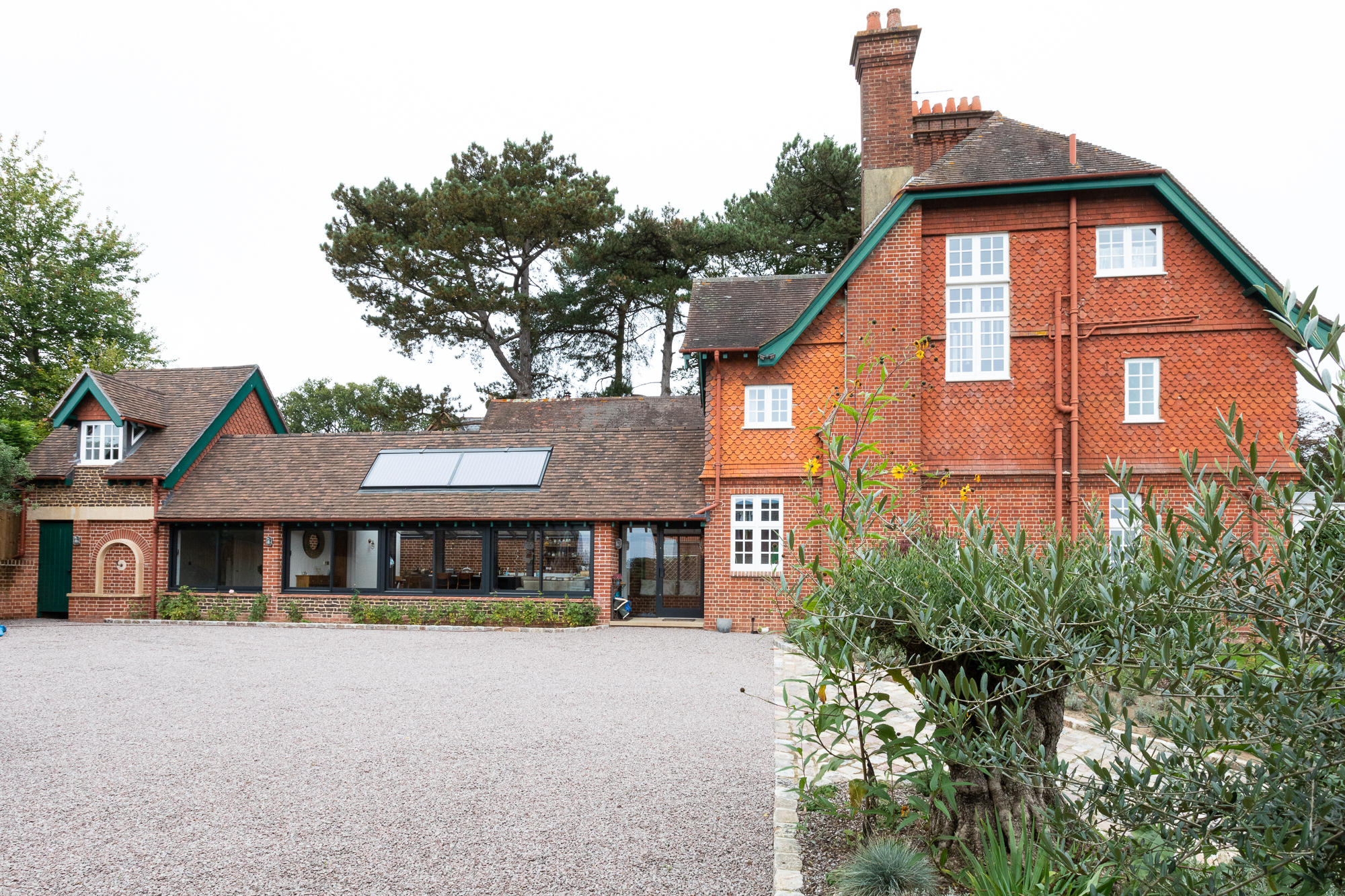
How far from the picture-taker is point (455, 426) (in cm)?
2941

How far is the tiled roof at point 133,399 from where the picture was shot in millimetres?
18641

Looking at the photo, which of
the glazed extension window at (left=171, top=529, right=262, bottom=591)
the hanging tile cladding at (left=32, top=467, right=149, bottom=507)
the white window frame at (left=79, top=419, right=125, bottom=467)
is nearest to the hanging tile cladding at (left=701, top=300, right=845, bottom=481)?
the glazed extension window at (left=171, top=529, right=262, bottom=591)

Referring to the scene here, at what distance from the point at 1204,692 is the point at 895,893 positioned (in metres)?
1.92

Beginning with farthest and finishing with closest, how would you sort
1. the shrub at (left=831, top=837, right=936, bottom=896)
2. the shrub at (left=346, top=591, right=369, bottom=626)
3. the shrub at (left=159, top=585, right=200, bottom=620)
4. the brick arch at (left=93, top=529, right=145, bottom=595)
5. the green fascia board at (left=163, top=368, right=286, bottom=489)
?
the green fascia board at (left=163, top=368, right=286, bottom=489) → the brick arch at (left=93, top=529, right=145, bottom=595) → the shrub at (left=159, top=585, right=200, bottom=620) → the shrub at (left=346, top=591, right=369, bottom=626) → the shrub at (left=831, top=837, right=936, bottom=896)

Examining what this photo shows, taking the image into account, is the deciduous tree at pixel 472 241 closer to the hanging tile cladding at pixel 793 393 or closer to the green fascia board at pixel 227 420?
the green fascia board at pixel 227 420

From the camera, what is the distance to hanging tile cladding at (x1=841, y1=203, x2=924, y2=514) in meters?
14.4

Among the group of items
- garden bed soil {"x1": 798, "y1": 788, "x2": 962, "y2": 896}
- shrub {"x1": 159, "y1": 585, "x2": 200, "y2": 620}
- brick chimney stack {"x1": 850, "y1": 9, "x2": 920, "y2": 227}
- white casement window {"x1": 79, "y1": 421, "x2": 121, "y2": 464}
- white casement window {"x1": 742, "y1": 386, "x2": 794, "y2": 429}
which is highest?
brick chimney stack {"x1": 850, "y1": 9, "x2": 920, "y2": 227}

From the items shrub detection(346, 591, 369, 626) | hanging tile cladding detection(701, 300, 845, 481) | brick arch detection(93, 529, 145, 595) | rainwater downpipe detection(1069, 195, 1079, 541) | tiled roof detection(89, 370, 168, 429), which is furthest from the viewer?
tiled roof detection(89, 370, 168, 429)

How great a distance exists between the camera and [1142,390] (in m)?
14.0

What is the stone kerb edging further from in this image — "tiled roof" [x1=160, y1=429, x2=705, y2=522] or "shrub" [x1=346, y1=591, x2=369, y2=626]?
"tiled roof" [x1=160, y1=429, x2=705, y2=522]

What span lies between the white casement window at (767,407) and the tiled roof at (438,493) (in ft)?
6.50

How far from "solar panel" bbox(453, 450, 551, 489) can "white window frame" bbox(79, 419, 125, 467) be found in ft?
27.0

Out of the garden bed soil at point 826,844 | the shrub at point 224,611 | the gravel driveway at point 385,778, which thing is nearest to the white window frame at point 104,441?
the shrub at point 224,611

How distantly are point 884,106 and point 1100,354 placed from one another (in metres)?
6.48
